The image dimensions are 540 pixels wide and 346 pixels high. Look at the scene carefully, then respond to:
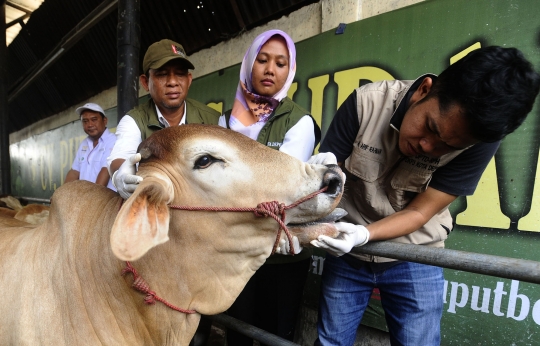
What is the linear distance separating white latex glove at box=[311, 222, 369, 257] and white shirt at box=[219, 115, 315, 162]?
579 millimetres

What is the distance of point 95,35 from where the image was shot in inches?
336

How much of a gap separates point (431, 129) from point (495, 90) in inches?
11.1

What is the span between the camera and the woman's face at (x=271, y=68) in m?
2.18

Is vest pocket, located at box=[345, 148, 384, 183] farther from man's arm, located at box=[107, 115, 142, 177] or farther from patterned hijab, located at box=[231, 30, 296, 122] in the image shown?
man's arm, located at box=[107, 115, 142, 177]

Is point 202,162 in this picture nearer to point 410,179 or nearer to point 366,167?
point 366,167

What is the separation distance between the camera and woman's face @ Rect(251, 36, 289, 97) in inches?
85.9

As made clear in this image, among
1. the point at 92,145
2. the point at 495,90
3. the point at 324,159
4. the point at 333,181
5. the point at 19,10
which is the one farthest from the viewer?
the point at 19,10

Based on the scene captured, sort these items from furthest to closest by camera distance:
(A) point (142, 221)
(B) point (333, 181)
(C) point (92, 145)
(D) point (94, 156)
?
(C) point (92, 145)
(D) point (94, 156)
(B) point (333, 181)
(A) point (142, 221)

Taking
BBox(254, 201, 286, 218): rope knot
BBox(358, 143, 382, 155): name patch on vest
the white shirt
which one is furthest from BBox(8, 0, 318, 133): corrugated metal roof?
BBox(254, 201, 286, 218): rope knot

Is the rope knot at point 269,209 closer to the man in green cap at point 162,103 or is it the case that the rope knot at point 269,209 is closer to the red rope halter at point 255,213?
the red rope halter at point 255,213

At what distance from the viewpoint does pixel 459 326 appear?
274 centimetres

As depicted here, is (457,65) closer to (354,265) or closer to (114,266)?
(354,265)

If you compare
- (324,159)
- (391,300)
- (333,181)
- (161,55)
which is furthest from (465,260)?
(161,55)

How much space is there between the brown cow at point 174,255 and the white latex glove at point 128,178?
0.04m
